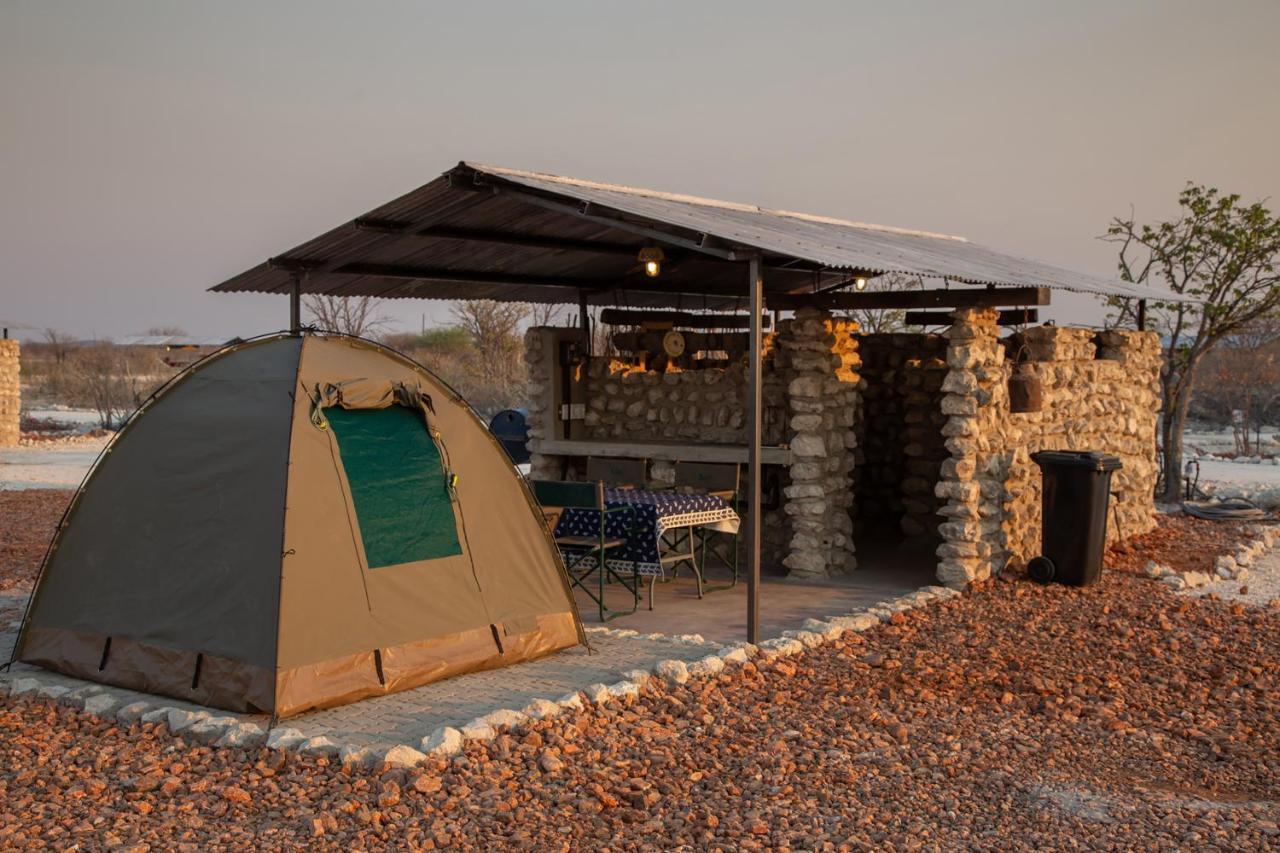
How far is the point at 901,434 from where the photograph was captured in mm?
11328

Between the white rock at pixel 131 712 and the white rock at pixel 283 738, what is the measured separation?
2.74 feet

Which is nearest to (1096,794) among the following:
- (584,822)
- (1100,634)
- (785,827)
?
(785,827)

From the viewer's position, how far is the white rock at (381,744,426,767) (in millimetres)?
4879

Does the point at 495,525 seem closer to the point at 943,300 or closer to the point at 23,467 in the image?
the point at 943,300

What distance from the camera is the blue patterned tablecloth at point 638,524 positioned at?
789cm

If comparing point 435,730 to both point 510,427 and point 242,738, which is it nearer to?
point 242,738

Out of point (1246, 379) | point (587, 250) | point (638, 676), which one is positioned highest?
point (587, 250)

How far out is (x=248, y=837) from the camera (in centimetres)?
430

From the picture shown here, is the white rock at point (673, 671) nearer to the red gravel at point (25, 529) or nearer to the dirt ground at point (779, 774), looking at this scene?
the dirt ground at point (779, 774)

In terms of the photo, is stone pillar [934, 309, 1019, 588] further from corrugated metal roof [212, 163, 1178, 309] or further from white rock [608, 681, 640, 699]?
white rock [608, 681, 640, 699]

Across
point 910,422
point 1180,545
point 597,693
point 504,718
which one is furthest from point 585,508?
point 1180,545

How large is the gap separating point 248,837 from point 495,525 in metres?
2.76

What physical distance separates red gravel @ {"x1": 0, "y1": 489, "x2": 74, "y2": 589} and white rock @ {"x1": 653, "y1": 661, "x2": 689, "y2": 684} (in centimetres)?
565

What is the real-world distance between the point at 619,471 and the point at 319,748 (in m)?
5.32
